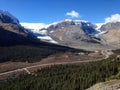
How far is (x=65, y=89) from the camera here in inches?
4712

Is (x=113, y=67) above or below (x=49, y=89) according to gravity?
above

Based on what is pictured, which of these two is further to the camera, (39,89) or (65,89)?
(39,89)

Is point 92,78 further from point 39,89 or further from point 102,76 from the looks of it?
point 39,89

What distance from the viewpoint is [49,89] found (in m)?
130

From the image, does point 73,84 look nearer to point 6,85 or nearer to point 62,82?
point 62,82

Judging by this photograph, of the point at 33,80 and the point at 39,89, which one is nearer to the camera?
the point at 39,89

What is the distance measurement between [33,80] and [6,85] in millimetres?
14437

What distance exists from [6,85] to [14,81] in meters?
11.2

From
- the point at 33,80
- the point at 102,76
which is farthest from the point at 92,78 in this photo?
the point at 33,80

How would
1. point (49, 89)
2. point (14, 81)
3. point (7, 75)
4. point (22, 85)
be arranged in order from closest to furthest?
point (49, 89) < point (22, 85) < point (14, 81) < point (7, 75)

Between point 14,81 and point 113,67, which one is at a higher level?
point 113,67

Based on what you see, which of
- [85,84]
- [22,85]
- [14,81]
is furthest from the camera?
[14,81]

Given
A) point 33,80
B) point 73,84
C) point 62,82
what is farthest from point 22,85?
point 73,84

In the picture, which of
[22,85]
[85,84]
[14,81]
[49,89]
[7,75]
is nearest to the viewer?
[85,84]
